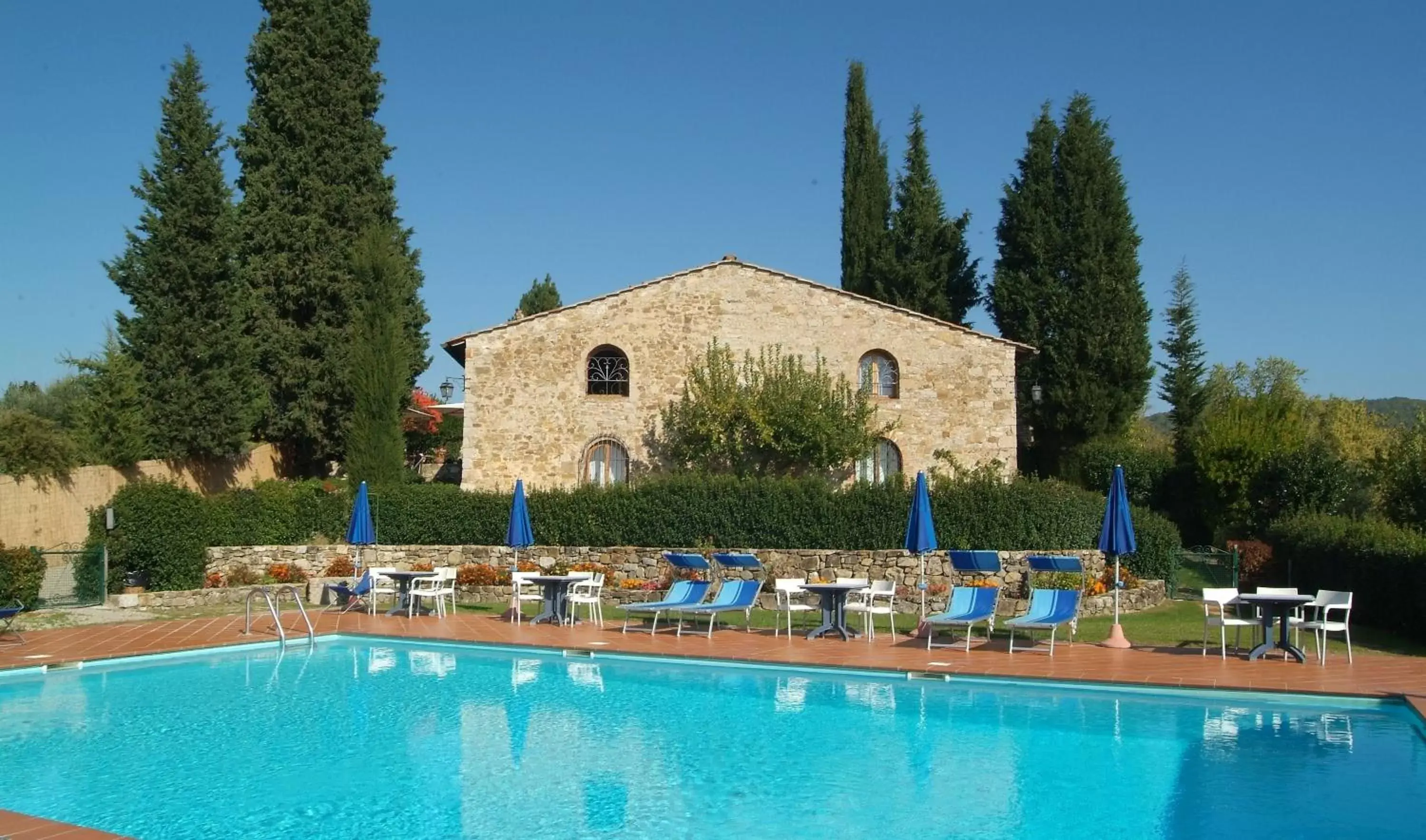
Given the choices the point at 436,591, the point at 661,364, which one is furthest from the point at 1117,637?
the point at 661,364

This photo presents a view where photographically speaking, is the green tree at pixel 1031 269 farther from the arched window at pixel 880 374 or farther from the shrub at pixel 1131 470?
the arched window at pixel 880 374

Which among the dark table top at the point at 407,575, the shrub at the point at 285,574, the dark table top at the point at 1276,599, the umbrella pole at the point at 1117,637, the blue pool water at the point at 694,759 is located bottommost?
the blue pool water at the point at 694,759

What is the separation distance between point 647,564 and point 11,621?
35.2ft

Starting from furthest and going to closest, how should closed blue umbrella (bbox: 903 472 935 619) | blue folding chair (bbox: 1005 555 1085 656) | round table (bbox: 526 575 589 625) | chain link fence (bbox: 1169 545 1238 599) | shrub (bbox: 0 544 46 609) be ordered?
chain link fence (bbox: 1169 545 1238 599)
round table (bbox: 526 575 589 625)
shrub (bbox: 0 544 46 609)
closed blue umbrella (bbox: 903 472 935 619)
blue folding chair (bbox: 1005 555 1085 656)

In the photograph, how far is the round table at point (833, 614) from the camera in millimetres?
15734

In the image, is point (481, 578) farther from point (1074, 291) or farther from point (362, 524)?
point (1074, 291)

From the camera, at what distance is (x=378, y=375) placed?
26344 mm

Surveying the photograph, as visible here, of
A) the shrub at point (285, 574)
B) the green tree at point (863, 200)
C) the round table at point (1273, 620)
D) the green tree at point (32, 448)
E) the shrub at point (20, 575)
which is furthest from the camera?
the green tree at point (863, 200)

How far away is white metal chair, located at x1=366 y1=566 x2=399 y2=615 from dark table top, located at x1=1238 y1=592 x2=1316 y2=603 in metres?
13.5

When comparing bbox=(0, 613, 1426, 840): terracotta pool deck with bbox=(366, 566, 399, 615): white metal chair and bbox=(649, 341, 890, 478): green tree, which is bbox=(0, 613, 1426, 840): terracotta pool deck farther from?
bbox=(649, 341, 890, 478): green tree

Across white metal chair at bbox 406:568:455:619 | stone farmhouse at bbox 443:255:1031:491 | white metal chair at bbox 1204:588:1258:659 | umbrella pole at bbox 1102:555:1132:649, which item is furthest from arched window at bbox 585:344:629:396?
white metal chair at bbox 1204:588:1258:659

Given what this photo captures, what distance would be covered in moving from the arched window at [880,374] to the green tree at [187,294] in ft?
48.5

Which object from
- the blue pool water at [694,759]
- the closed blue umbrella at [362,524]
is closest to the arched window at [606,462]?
the closed blue umbrella at [362,524]

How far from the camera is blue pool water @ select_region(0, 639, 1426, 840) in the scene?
752cm
